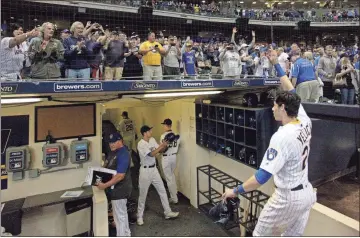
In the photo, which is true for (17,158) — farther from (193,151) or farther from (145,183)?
(193,151)

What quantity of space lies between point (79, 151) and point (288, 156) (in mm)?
3309

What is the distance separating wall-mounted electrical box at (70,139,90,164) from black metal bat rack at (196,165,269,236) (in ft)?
7.51

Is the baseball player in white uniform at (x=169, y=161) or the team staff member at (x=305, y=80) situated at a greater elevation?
the team staff member at (x=305, y=80)

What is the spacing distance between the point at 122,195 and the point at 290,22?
1682 centimetres

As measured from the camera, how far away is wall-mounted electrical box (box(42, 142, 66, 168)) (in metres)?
4.06

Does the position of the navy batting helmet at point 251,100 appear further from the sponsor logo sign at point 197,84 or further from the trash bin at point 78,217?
the trash bin at point 78,217

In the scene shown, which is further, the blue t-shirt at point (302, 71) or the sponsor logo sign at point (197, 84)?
the blue t-shirt at point (302, 71)

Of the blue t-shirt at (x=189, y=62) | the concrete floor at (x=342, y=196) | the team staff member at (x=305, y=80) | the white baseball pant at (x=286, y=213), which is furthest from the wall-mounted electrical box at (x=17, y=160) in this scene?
the team staff member at (x=305, y=80)

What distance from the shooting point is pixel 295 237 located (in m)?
2.34

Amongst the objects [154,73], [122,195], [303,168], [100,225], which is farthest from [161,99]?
[303,168]

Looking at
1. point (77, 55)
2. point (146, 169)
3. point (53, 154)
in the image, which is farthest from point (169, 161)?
point (77, 55)

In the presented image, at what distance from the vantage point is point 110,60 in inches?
205

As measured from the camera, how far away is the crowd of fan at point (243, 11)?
570 inches

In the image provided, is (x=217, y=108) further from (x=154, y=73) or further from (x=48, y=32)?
(x=48, y=32)
